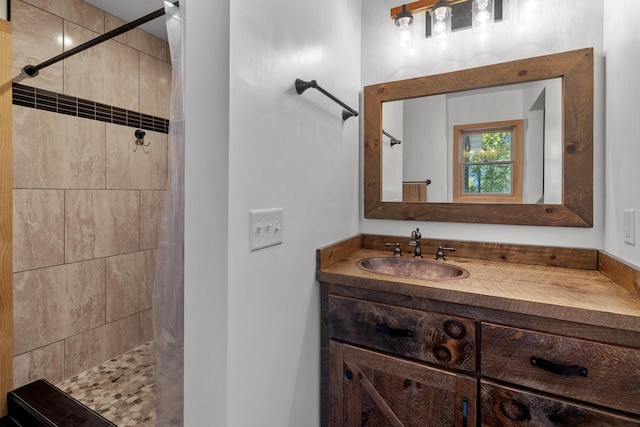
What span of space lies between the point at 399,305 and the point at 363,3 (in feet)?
5.62

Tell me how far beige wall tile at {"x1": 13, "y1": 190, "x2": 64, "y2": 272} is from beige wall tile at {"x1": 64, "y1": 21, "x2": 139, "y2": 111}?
0.68 meters

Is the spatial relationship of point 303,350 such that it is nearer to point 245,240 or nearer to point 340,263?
point 340,263

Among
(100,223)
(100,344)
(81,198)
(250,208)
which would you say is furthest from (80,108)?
(250,208)

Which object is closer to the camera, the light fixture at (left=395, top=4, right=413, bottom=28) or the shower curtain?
the shower curtain

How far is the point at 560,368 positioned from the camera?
922mm

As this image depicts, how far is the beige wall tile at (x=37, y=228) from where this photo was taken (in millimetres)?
1738

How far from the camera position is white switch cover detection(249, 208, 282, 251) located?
93cm

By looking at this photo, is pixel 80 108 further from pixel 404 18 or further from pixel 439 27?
pixel 439 27

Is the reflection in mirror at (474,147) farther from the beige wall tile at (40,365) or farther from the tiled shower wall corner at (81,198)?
the beige wall tile at (40,365)

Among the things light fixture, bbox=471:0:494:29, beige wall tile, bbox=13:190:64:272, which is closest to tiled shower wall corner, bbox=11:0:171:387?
beige wall tile, bbox=13:190:64:272

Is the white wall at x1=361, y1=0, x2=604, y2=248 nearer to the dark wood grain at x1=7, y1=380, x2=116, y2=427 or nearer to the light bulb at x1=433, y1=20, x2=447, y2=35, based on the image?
the light bulb at x1=433, y1=20, x2=447, y2=35

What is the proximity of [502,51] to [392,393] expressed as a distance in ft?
5.37

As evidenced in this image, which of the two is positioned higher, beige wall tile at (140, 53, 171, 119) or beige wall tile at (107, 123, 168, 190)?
beige wall tile at (140, 53, 171, 119)

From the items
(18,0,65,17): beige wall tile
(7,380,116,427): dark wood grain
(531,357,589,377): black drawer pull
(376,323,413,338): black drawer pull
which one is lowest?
(7,380,116,427): dark wood grain
